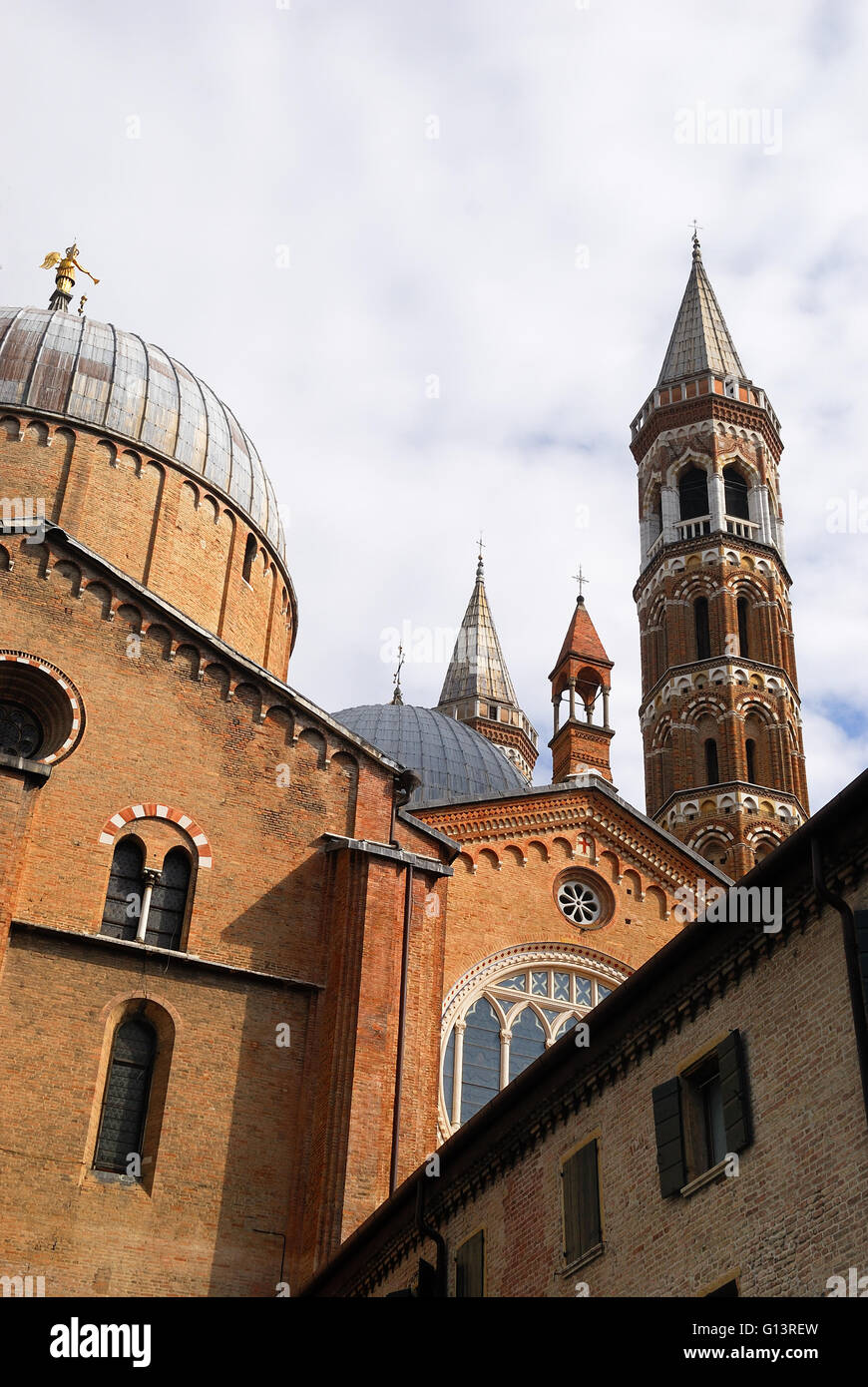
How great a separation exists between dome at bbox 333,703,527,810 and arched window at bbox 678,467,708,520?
11711mm

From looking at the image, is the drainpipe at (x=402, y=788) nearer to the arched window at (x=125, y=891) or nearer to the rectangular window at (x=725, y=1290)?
the arched window at (x=125, y=891)

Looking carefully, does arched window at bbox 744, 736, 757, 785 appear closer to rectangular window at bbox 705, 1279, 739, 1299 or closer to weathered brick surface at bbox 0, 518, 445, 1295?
weathered brick surface at bbox 0, 518, 445, 1295

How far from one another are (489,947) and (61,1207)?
1007 centimetres

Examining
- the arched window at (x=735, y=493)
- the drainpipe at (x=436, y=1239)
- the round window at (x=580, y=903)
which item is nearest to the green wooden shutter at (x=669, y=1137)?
the drainpipe at (x=436, y=1239)

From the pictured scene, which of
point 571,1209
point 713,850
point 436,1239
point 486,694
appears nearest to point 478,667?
point 486,694

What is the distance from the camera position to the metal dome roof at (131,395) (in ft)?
96.0

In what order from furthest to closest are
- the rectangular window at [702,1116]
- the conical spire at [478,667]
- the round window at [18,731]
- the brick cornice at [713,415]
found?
1. the conical spire at [478,667]
2. the brick cornice at [713,415]
3. the round window at [18,731]
4. the rectangular window at [702,1116]

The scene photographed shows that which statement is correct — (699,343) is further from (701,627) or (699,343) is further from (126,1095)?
(126,1095)

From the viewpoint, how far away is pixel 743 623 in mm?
44875

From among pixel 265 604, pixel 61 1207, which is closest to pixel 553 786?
pixel 265 604

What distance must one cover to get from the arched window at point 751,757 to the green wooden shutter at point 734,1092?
2987 cm

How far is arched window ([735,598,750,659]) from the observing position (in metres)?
44.6

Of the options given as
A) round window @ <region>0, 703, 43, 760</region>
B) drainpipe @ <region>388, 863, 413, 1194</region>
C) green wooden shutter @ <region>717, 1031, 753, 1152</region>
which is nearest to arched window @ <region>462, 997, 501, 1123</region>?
drainpipe @ <region>388, 863, 413, 1194</region>

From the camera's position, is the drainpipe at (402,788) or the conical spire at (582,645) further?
the conical spire at (582,645)
